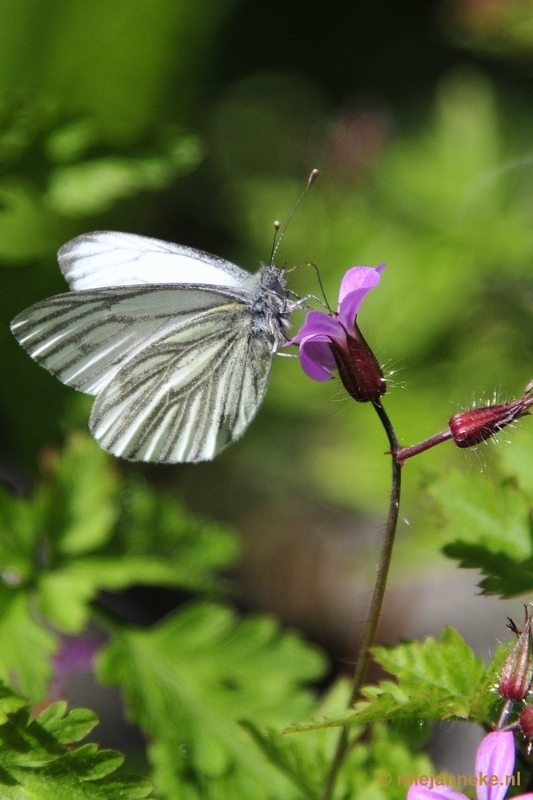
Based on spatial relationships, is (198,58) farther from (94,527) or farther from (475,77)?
(94,527)

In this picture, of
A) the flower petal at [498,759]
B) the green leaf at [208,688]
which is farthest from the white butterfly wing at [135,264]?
the flower petal at [498,759]

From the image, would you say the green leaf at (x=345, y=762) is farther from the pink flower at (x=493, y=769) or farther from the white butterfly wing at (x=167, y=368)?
the white butterfly wing at (x=167, y=368)

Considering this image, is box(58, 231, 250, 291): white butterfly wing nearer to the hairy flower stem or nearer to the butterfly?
the butterfly

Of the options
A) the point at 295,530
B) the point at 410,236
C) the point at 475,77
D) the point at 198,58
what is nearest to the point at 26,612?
the point at 295,530

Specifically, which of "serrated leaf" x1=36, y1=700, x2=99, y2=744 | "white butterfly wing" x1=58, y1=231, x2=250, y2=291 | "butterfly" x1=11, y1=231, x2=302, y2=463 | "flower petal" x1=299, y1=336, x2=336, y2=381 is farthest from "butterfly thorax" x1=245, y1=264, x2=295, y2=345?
"serrated leaf" x1=36, y1=700, x2=99, y2=744

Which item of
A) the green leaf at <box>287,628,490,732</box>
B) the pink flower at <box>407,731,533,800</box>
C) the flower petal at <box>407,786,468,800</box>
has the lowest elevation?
the flower petal at <box>407,786,468,800</box>
